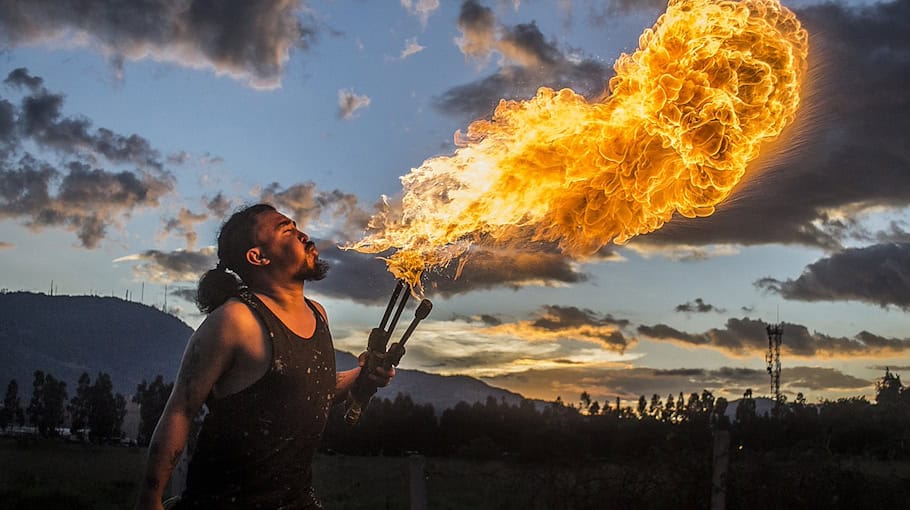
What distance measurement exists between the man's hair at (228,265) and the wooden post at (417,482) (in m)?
6.31

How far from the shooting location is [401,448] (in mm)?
69125

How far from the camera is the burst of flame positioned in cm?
806

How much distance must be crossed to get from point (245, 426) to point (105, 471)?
37.6m

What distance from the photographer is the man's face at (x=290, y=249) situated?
5.24 metres

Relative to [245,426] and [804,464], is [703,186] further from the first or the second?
[804,464]

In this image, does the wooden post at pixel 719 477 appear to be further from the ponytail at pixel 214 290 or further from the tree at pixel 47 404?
the tree at pixel 47 404

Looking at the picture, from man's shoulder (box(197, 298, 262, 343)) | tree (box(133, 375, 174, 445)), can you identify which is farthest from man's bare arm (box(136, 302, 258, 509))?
tree (box(133, 375, 174, 445))

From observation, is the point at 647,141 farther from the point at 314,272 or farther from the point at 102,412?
the point at 102,412

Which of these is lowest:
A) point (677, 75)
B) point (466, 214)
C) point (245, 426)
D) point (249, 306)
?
point (245, 426)

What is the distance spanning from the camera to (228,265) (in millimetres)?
5316

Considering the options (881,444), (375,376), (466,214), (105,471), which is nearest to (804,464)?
(466,214)

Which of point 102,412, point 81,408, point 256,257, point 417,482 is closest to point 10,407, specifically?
point 81,408

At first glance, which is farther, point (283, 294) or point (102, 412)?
point (102, 412)

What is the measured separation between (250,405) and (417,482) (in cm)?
685
